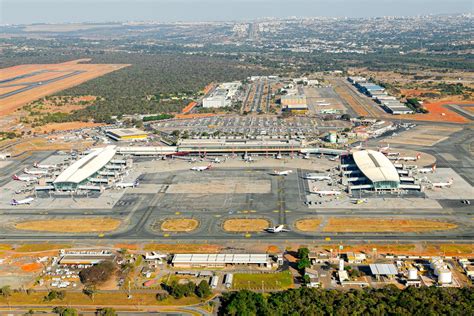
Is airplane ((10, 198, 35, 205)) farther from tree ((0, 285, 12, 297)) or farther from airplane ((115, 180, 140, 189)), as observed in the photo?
tree ((0, 285, 12, 297))

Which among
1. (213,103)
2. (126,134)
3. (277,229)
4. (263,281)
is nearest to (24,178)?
(126,134)

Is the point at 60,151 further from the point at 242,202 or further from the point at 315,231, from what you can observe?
the point at 315,231

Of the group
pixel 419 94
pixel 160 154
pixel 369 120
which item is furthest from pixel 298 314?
pixel 419 94

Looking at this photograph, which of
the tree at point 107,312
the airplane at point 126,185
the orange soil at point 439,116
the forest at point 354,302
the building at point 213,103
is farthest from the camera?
the building at point 213,103

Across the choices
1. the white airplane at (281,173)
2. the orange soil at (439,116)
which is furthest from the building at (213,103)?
the white airplane at (281,173)

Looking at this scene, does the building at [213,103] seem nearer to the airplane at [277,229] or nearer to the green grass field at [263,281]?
the airplane at [277,229]

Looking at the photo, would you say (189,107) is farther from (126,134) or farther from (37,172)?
(37,172)
